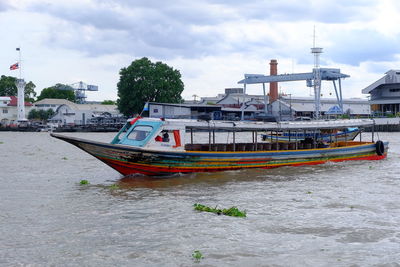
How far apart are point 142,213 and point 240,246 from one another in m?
3.35

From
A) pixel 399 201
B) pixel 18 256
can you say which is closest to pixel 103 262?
pixel 18 256

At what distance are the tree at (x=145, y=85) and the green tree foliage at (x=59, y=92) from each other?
1539 inches

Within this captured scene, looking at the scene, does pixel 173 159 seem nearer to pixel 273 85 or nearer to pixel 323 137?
pixel 323 137

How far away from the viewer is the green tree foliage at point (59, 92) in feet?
370

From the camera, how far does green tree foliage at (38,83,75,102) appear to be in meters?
113

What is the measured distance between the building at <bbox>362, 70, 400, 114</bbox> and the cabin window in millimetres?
57441

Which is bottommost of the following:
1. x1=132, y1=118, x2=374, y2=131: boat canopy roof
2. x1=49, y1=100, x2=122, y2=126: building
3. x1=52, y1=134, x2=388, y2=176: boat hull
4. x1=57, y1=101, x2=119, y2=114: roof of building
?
x1=52, y1=134, x2=388, y2=176: boat hull

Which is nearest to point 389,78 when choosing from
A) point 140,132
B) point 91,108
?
point 91,108

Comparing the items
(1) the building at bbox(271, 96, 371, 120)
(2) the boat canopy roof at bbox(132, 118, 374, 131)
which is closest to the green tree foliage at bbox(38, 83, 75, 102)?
(1) the building at bbox(271, 96, 371, 120)

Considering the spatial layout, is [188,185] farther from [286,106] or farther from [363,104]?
[363,104]

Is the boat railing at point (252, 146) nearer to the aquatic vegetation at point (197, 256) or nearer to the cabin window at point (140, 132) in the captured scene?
the cabin window at point (140, 132)

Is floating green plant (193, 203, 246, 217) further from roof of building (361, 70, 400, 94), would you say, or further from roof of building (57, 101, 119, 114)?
roof of building (57, 101, 119, 114)

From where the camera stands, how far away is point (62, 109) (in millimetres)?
88438

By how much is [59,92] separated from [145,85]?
4505 cm
